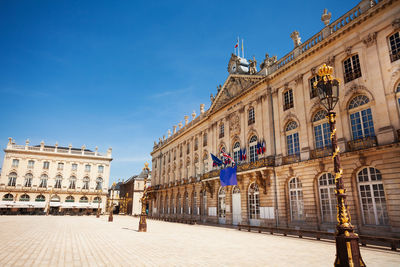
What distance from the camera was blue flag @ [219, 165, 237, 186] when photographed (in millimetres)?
24383

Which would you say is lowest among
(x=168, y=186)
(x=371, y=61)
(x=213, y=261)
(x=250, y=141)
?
(x=213, y=261)

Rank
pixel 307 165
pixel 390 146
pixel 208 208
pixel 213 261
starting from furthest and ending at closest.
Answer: pixel 208 208 → pixel 307 165 → pixel 390 146 → pixel 213 261

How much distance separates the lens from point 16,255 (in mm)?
8938

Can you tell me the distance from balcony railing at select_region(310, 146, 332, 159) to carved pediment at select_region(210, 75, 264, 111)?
901 cm

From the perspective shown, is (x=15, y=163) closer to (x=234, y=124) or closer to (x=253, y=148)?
(x=234, y=124)

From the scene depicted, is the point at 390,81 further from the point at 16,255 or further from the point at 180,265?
the point at 16,255

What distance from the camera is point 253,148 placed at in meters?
25.4

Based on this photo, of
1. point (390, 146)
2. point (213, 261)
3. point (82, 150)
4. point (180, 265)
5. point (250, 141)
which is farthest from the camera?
point (82, 150)

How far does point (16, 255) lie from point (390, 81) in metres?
19.3

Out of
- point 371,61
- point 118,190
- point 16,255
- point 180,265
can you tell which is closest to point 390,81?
point 371,61

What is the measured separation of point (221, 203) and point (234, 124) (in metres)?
8.84

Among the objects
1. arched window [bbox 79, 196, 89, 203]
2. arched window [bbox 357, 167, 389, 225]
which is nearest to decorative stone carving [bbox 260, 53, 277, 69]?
arched window [bbox 357, 167, 389, 225]

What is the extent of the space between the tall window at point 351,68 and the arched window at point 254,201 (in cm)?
1157

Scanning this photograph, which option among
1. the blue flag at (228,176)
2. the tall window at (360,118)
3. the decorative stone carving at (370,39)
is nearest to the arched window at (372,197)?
the tall window at (360,118)
